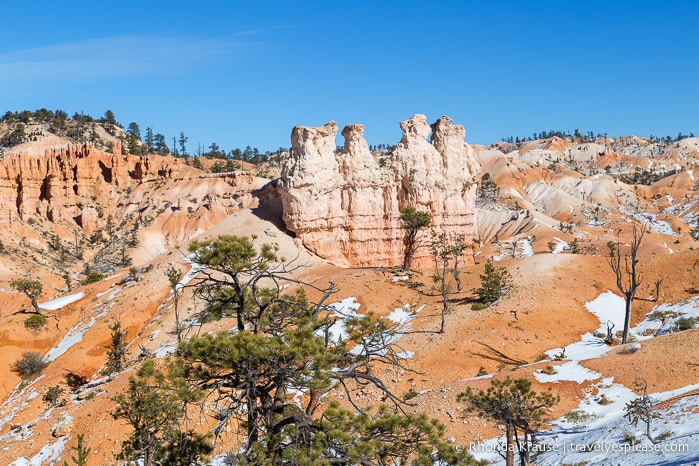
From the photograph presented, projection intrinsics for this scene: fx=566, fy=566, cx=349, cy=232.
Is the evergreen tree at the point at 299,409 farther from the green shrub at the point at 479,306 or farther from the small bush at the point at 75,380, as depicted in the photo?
the small bush at the point at 75,380

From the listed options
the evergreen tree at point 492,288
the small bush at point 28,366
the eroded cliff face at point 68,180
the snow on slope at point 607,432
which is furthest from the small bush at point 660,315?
the eroded cliff face at point 68,180

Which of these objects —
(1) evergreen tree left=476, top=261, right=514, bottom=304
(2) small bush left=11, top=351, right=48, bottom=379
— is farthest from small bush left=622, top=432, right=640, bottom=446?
(2) small bush left=11, top=351, right=48, bottom=379

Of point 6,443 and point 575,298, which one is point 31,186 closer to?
point 6,443

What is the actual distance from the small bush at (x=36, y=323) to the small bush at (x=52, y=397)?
10744mm

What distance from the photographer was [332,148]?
1813 inches

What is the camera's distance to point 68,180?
90.4 meters

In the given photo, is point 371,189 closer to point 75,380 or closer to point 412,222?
point 412,222

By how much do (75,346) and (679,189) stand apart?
13311cm

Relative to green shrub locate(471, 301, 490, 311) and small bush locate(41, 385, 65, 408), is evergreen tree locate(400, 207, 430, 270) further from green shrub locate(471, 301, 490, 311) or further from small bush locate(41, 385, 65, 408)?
small bush locate(41, 385, 65, 408)

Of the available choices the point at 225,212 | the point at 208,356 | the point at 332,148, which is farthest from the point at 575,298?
the point at 225,212

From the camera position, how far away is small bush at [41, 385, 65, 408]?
30.6 meters

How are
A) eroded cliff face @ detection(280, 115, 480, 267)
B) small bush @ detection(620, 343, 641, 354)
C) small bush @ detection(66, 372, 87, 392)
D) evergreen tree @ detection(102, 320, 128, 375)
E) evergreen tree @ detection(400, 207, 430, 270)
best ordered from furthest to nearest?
eroded cliff face @ detection(280, 115, 480, 267) < evergreen tree @ detection(400, 207, 430, 270) < small bush @ detection(66, 372, 87, 392) < evergreen tree @ detection(102, 320, 128, 375) < small bush @ detection(620, 343, 641, 354)

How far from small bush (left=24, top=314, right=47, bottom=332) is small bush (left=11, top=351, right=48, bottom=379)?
3598 mm

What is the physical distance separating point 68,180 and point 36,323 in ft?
187
